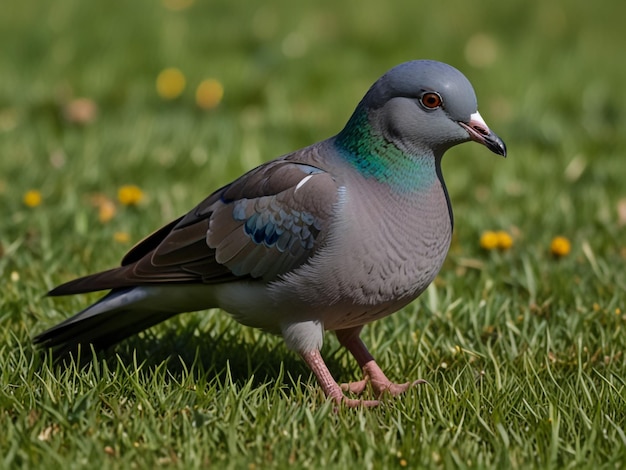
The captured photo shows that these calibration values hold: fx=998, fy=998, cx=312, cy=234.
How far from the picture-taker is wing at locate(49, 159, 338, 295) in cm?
358

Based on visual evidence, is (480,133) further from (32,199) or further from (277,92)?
(277,92)

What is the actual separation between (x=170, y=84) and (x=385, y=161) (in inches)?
168

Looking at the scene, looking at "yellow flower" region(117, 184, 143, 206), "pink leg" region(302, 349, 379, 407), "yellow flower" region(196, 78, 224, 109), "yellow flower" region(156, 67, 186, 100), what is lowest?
"pink leg" region(302, 349, 379, 407)

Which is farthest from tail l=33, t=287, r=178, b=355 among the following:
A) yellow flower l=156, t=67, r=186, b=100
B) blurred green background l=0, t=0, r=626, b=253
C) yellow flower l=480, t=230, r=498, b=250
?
yellow flower l=156, t=67, r=186, b=100

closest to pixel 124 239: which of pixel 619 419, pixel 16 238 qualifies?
pixel 16 238

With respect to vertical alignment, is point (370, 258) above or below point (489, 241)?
above

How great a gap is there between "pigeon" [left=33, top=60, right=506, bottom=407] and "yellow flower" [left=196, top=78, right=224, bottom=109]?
145 inches

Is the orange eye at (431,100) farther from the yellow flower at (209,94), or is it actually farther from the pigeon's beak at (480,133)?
the yellow flower at (209,94)

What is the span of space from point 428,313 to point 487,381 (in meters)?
0.82

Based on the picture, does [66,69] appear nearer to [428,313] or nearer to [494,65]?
[494,65]

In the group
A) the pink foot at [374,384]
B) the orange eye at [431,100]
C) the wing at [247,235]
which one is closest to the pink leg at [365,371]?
the pink foot at [374,384]

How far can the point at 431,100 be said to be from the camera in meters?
3.59

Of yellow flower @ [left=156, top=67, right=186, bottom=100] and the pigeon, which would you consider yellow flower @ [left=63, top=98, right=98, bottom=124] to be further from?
the pigeon

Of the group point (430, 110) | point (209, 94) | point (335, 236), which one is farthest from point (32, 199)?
point (430, 110)
